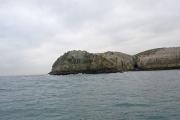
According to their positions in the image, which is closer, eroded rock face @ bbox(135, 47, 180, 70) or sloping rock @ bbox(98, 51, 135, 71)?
sloping rock @ bbox(98, 51, 135, 71)

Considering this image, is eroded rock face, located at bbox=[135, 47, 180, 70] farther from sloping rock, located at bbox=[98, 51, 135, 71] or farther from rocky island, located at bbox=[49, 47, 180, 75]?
sloping rock, located at bbox=[98, 51, 135, 71]

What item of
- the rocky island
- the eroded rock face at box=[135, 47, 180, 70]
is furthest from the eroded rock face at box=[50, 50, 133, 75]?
the eroded rock face at box=[135, 47, 180, 70]

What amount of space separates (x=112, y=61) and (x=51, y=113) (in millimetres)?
132028

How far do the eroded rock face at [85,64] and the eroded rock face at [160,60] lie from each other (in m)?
12.9

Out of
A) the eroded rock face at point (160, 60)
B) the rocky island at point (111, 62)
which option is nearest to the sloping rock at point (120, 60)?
the rocky island at point (111, 62)

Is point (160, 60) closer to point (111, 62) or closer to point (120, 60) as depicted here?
point (120, 60)

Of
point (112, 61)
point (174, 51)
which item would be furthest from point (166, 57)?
point (112, 61)

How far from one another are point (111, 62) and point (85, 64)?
12151 mm

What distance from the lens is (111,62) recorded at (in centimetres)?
15225

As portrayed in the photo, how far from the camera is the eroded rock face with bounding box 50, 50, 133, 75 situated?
149750 millimetres

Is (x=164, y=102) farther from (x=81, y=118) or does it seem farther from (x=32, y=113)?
(x=32, y=113)

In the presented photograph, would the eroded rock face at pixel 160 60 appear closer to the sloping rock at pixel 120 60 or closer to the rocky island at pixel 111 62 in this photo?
the rocky island at pixel 111 62

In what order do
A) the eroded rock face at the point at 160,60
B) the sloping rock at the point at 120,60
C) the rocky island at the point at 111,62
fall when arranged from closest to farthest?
the rocky island at the point at 111,62 → the sloping rock at the point at 120,60 → the eroded rock face at the point at 160,60

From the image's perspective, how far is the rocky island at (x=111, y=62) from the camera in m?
150
